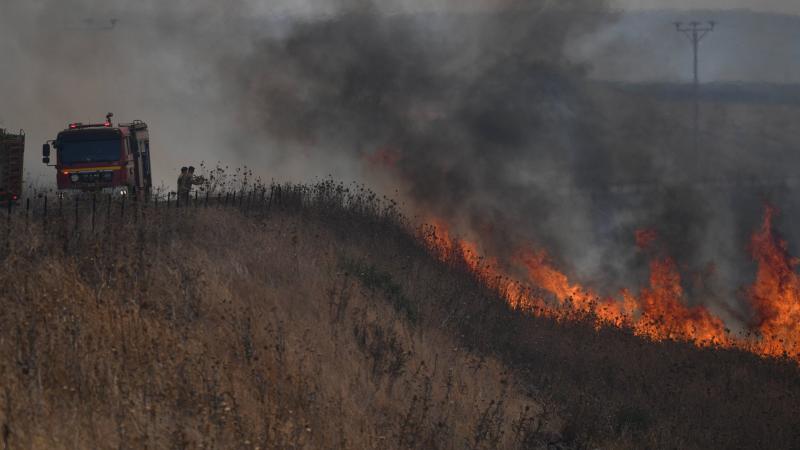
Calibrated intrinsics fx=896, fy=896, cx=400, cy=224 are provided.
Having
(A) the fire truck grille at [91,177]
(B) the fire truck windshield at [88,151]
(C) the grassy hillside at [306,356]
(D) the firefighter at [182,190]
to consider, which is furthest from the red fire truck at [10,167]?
(C) the grassy hillside at [306,356]

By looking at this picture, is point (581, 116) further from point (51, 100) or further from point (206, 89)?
point (51, 100)

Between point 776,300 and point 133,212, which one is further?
point 776,300

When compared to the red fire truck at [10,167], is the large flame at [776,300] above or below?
below

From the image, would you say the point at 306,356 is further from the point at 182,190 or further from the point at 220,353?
the point at 182,190

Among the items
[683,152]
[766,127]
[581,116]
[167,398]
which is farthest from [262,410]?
[766,127]

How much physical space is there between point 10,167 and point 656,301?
57.7 ft

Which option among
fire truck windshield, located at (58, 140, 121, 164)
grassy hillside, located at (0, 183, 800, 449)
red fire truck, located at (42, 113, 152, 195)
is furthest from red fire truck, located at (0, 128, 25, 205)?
grassy hillside, located at (0, 183, 800, 449)

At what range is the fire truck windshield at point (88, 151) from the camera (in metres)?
21.3

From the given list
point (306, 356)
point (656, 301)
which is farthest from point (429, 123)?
point (306, 356)

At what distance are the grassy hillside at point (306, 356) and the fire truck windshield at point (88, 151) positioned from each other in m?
5.23

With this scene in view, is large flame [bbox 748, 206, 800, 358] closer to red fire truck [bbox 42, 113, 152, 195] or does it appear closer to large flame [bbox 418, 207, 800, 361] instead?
large flame [bbox 418, 207, 800, 361]

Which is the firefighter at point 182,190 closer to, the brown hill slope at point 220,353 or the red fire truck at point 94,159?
the red fire truck at point 94,159

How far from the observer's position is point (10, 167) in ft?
66.5

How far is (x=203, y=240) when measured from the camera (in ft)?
46.5
